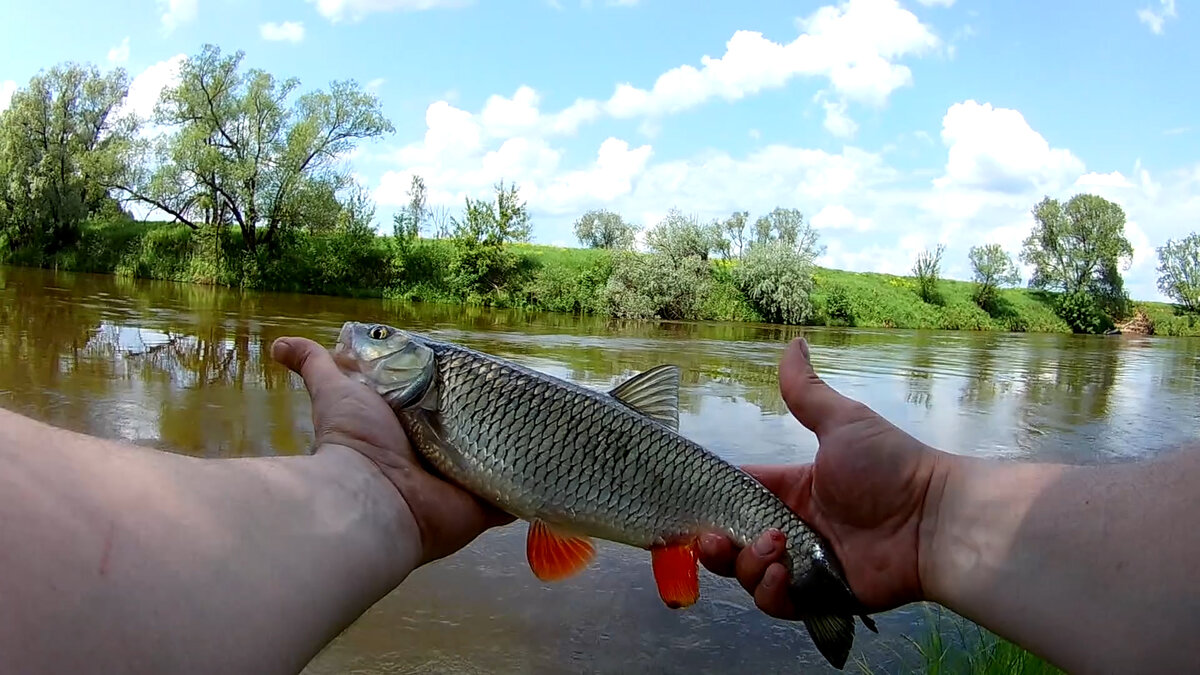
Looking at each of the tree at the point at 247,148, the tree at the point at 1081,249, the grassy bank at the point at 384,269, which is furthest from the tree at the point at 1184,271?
the tree at the point at 247,148

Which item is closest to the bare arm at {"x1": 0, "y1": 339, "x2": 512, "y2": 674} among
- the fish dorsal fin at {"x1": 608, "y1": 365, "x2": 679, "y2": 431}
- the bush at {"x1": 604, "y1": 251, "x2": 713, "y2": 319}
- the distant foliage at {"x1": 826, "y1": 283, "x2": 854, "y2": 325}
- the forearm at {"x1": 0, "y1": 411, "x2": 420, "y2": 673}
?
the forearm at {"x1": 0, "y1": 411, "x2": 420, "y2": 673}

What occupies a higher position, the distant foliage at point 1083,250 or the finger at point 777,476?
the distant foliage at point 1083,250

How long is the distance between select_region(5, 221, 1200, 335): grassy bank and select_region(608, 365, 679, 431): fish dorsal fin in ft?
129

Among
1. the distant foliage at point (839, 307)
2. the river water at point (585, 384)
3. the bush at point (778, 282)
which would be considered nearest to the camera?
the river water at point (585, 384)

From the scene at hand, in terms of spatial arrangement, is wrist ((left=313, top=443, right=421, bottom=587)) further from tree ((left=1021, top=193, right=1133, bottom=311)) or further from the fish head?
tree ((left=1021, top=193, right=1133, bottom=311))

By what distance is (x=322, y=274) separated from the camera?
4556 cm

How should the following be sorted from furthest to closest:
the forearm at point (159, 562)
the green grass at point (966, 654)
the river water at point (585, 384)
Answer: the river water at point (585, 384) < the green grass at point (966, 654) < the forearm at point (159, 562)

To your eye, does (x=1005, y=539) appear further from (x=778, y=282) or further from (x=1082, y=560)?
(x=778, y=282)

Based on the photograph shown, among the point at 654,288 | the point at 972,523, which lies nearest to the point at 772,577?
the point at 972,523

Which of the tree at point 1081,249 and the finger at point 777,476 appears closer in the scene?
the finger at point 777,476

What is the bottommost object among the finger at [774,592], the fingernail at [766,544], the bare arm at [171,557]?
the finger at [774,592]

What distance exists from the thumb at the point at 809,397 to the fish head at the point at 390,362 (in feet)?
4.36

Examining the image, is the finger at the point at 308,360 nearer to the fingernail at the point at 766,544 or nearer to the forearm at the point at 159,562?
the forearm at the point at 159,562

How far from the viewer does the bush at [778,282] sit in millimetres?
45875
